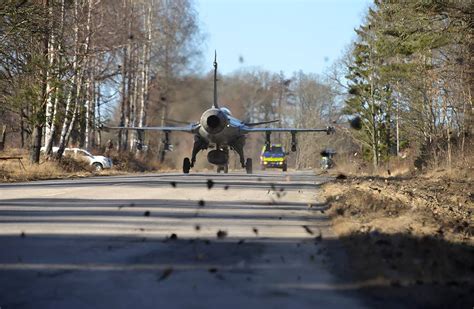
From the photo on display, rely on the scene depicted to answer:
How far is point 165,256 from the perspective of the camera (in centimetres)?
862

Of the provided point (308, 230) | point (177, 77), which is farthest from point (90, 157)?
point (308, 230)

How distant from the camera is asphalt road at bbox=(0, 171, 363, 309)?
21.4ft

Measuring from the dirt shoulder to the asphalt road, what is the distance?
1.24 ft

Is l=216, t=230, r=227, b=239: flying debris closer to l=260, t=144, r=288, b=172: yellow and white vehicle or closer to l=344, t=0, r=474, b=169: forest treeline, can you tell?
l=344, t=0, r=474, b=169: forest treeline

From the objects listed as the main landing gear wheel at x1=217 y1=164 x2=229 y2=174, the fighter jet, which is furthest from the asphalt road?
the main landing gear wheel at x1=217 y1=164 x2=229 y2=174

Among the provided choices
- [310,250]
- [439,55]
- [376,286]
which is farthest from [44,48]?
[376,286]

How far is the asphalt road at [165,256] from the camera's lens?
256 inches

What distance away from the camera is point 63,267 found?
25.7ft

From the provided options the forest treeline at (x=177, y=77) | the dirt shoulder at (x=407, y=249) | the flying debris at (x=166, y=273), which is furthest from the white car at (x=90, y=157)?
the flying debris at (x=166, y=273)

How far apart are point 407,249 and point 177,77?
145ft

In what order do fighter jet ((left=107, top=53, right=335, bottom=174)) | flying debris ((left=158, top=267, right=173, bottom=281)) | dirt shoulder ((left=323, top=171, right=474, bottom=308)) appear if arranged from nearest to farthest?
dirt shoulder ((left=323, top=171, right=474, bottom=308)) < flying debris ((left=158, top=267, right=173, bottom=281)) < fighter jet ((left=107, top=53, right=335, bottom=174))

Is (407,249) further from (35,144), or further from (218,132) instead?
(35,144)

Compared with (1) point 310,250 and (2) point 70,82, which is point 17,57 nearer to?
(2) point 70,82

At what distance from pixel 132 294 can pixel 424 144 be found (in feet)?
128
